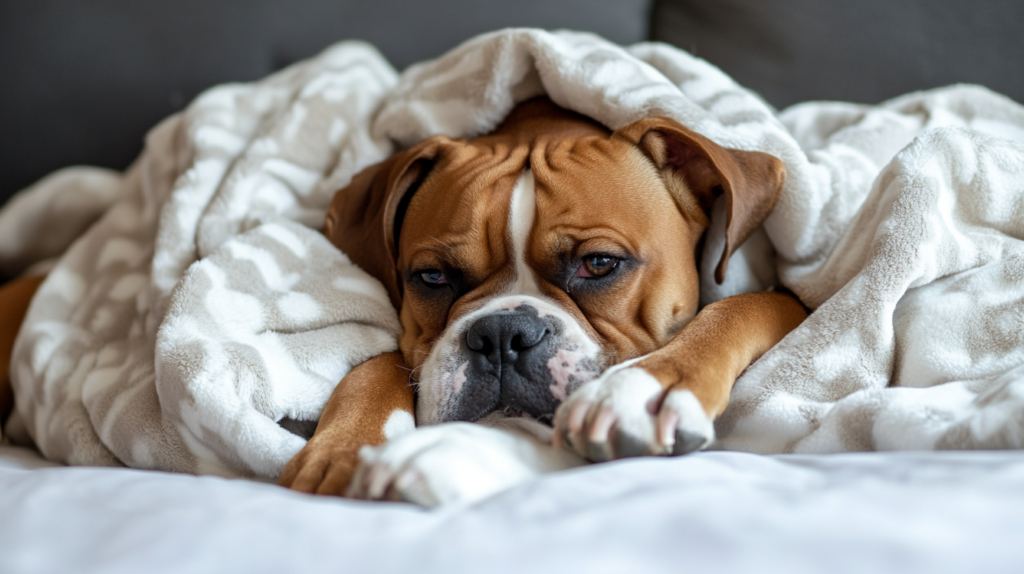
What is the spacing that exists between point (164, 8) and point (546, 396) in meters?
2.32

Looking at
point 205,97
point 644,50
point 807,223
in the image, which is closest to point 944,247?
point 807,223

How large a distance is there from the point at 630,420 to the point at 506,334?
423 mm

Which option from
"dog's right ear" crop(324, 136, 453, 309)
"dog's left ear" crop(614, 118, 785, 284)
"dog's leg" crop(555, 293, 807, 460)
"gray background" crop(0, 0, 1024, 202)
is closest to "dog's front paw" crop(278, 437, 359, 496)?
"dog's leg" crop(555, 293, 807, 460)

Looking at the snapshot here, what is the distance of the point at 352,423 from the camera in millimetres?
1353

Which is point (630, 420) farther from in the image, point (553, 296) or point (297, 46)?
point (297, 46)

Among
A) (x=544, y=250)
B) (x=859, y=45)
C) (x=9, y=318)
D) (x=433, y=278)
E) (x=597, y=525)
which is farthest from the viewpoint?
(x=859, y=45)

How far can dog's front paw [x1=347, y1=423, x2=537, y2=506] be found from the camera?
94 centimetres

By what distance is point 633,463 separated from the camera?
3.22 ft

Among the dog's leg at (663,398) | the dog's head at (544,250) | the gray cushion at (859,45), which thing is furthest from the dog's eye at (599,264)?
the gray cushion at (859,45)

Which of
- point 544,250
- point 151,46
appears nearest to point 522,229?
point 544,250

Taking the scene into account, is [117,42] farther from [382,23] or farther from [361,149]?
[361,149]

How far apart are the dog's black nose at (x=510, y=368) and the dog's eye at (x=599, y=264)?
0.22 meters

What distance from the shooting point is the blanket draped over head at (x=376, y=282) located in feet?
4.26

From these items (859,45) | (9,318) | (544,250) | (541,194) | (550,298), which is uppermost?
(859,45)
